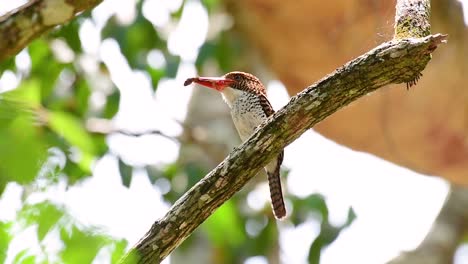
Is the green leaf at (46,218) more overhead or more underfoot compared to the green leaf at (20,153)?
more underfoot

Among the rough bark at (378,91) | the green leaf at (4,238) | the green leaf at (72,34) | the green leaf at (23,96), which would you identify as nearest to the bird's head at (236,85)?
the rough bark at (378,91)

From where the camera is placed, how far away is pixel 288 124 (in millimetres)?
1724

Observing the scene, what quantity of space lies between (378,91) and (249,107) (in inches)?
32.4

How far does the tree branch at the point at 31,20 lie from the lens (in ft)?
5.01

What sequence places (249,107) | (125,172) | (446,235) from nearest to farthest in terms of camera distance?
(249,107), (125,172), (446,235)

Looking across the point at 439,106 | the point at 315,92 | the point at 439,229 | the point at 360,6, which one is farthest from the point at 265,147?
the point at 439,229

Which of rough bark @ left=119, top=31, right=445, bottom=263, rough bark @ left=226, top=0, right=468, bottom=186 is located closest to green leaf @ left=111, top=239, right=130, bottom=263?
rough bark @ left=119, top=31, right=445, bottom=263

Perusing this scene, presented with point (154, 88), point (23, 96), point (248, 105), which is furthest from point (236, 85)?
point (23, 96)

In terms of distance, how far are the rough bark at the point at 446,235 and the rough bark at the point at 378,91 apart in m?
0.79

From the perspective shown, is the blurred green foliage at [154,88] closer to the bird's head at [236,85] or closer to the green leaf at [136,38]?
the green leaf at [136,38]

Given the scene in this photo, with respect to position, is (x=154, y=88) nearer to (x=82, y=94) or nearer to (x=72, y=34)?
(x=82, y=94)

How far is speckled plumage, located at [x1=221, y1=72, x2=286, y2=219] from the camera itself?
10.5 feet

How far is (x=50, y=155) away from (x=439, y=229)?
14.9 ft

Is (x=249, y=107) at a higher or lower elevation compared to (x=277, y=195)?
higher
